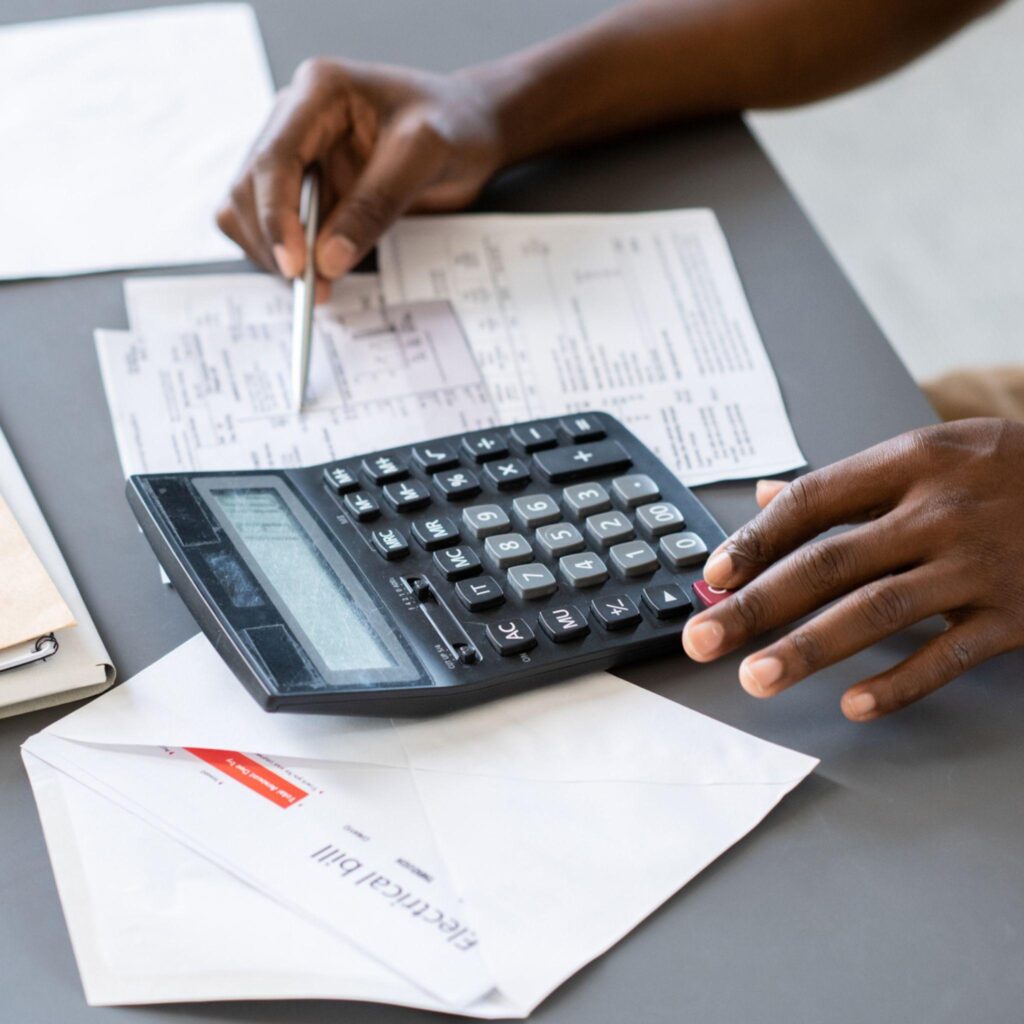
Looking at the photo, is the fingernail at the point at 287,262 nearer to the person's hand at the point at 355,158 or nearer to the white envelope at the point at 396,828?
the person's hand at the point at 355,158

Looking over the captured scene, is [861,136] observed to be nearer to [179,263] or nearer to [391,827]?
[179,263]

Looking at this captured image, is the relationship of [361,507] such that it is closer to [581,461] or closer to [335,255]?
[581,461]

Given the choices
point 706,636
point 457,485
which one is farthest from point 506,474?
point 706,636

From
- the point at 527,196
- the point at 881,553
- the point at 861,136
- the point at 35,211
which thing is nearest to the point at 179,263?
the point at 35,211

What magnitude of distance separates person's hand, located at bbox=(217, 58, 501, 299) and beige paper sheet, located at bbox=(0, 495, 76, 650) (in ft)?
0.86

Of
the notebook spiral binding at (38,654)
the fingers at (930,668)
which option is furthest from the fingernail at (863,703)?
the notebook spiral binding at (38,654)

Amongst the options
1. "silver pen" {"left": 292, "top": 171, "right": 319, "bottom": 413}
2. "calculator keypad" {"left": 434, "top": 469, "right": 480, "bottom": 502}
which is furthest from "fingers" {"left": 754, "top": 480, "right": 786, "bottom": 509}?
"silver pen" {"left": 292, "top": 171, "right": 319, "bottom": 413}

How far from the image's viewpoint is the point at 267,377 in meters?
0.70

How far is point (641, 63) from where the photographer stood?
891 mm

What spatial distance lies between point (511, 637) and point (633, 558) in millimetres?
71

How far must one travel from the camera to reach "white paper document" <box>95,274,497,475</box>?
66cm

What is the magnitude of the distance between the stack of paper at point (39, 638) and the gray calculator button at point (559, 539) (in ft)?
0.61

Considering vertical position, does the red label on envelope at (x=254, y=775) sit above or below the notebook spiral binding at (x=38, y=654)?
below

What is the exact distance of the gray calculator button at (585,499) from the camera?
59cm
